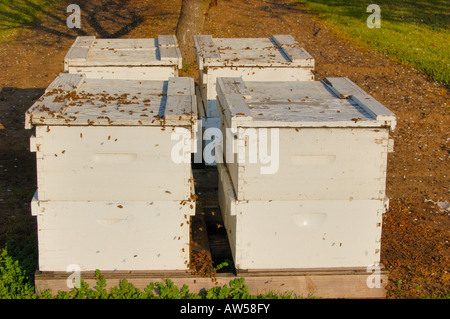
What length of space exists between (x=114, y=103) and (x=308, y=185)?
153 centimetres

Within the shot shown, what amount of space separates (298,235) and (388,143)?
0.89 m

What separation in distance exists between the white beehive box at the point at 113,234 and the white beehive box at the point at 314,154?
0.53 meters

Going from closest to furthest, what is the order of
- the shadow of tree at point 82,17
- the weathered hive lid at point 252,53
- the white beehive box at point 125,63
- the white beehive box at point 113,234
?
the white beehive box at point 113,234 → the white beehive box at point 125,63 → the weathered hive lid at point 252,53 → the shadow of tree at point 82,17

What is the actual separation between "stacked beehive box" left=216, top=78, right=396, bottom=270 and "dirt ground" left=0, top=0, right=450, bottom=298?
801 mm

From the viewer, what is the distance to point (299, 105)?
4410 mm

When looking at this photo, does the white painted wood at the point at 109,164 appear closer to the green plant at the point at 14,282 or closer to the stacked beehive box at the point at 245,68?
the green plant at the point at 14,282

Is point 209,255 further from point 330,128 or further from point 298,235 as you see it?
point 330,128

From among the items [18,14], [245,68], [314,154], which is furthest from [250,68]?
[18,14]

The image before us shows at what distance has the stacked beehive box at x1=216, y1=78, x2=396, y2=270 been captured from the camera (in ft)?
13.0

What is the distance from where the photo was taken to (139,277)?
4172 millimetres

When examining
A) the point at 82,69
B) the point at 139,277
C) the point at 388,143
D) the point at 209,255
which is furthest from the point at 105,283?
the point at 82,69

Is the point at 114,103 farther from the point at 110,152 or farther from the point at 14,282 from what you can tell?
the point at 14,282

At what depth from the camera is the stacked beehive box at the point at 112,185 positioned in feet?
12.8

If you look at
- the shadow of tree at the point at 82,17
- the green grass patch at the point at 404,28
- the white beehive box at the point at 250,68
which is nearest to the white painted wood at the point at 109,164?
the white beehive box at the point at 250,68
